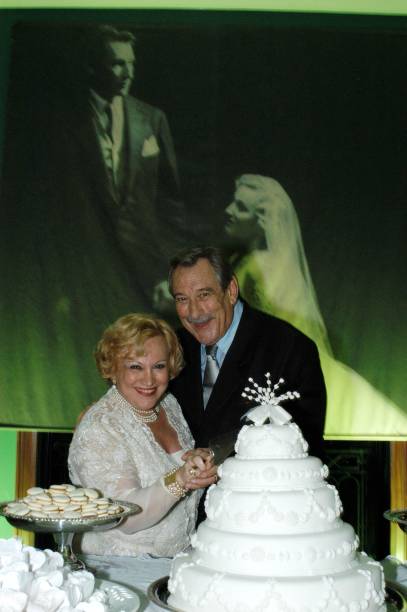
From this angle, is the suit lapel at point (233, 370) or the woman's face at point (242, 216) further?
the woman's face at point (242, 216)

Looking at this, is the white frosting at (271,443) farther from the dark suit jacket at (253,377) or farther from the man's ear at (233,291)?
the man's ear at (233,291)

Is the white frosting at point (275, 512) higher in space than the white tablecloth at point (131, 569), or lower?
higher

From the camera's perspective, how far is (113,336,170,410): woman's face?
323 centimetres

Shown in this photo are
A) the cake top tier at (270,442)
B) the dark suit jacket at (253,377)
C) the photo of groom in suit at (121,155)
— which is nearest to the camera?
the cake top tier at (270,442)

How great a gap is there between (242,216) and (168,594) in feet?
11.5

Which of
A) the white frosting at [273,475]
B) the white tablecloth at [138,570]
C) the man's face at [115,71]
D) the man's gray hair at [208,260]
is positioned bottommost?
the white tablecloth at [138,570]

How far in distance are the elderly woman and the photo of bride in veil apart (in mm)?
1859

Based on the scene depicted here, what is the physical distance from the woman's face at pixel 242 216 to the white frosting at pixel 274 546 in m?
3.29

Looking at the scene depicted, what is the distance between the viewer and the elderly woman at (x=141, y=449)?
282 centimetres

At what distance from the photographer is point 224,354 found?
3.79 meters

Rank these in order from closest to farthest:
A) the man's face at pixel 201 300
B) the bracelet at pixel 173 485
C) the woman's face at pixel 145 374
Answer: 1. the bracelet at pixel 173 485
2. the woman's face at pixel 145 374
3. the man's face at pixel 201 300


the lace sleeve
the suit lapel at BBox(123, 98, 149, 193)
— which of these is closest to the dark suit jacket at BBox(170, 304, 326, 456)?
the lace sleeve

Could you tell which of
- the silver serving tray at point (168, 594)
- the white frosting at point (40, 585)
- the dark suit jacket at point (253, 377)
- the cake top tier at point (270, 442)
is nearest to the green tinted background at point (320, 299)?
the dark suit jacket at point (253, 377)

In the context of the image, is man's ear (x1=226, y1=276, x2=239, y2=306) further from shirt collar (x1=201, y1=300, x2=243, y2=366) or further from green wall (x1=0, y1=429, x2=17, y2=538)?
green wall (x1=0, y1=429, x2=17, y2=538)
